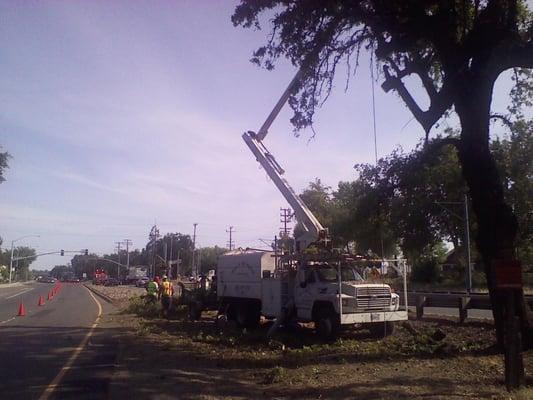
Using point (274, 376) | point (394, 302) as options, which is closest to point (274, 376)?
point (274, 376)

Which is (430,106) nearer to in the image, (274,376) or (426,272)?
(274,376)

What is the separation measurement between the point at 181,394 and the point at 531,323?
6.89m

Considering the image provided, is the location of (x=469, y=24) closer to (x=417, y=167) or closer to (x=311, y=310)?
(x=417, y=167)

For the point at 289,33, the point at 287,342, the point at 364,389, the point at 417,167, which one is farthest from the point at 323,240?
the point at 364,389

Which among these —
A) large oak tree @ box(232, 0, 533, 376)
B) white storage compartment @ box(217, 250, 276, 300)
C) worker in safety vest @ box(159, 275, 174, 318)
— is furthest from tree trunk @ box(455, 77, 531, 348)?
worker in safety vest @ box(159, 275, 174, 318)

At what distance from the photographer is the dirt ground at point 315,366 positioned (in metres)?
8.69

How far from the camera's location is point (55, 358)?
1244cm

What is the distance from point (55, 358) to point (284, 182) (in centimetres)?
1002

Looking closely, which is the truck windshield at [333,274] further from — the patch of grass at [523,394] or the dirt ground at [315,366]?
the patch of grass at [523,394]

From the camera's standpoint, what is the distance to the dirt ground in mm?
8688

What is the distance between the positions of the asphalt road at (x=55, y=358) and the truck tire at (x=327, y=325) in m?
5.49

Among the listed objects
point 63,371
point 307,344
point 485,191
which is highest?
point 485,191

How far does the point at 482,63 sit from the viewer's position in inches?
440

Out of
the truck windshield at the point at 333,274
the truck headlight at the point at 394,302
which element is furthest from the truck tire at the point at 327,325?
the truck headlight at the point at 394,302
